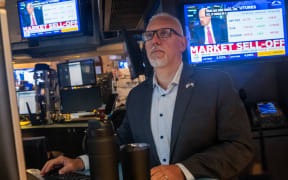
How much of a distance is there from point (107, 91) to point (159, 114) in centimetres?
252

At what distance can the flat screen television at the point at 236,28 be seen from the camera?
2039 millimetres

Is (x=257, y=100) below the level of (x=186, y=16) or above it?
below

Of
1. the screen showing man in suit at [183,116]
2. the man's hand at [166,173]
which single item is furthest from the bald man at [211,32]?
the man's hand at [166,173]

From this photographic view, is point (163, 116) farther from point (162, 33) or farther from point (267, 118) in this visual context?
point (267, 118)

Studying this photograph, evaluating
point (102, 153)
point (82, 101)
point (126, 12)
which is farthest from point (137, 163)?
point (82, 101)

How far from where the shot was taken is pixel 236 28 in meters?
2.05

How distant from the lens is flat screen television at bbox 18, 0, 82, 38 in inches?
157

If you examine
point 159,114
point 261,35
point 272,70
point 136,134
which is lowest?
point 136,134

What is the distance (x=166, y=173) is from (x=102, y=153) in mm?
389

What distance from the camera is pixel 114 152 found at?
2.52 feet

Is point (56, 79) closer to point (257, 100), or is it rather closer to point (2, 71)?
point (257, 100)

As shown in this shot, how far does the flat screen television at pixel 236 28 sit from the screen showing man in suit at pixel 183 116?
7.1 inches

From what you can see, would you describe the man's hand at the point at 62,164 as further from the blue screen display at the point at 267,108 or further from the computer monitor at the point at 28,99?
the computer monitor at the point at 28,99

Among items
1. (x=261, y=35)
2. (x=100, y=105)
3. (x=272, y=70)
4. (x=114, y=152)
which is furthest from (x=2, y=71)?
(x=100, y=105)
